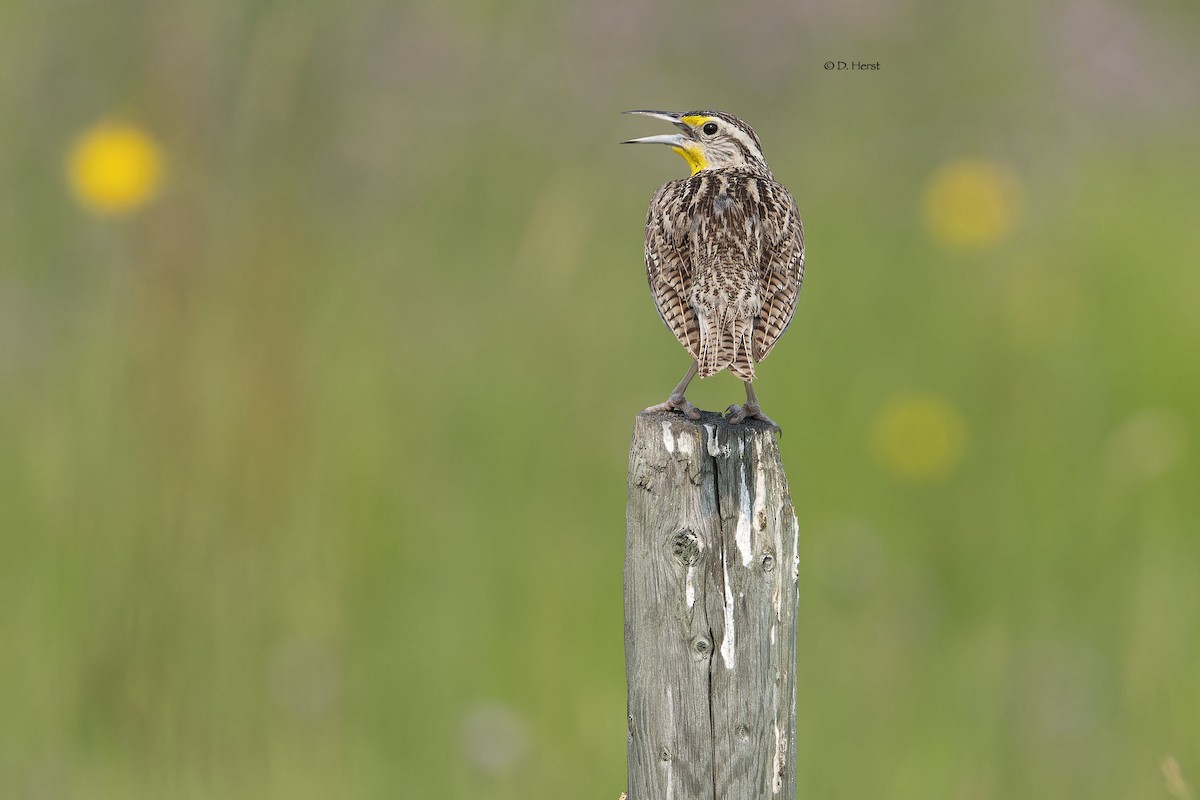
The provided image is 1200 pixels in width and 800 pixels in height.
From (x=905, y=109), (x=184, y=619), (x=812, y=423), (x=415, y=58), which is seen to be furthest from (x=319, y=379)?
(x=905, y=109)

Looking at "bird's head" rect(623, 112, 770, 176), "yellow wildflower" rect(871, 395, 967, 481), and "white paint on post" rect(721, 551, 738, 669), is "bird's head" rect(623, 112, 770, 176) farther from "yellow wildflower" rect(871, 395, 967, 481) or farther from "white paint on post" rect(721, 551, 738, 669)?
"white paint on post" rect(721, 551, 738, 669)

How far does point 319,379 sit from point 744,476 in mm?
3538

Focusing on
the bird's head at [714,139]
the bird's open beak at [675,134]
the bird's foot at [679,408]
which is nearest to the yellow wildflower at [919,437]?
the bird's head at [714,139]

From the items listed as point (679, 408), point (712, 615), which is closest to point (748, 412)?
point (679, 408)

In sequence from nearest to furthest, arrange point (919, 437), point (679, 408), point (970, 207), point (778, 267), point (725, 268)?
point (679, 408) → point (725, 268) → point (778, 267) → point (919, 437) → point (970, 207)

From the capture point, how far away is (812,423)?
6727 millimetres

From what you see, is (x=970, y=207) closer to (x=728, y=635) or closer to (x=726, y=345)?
(x=726, y=345)

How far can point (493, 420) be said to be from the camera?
6.43 m

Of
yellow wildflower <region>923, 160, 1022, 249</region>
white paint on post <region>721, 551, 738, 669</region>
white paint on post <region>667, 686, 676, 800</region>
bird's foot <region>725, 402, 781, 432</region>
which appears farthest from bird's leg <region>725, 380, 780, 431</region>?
yellow wildflower <region>923, 160, 1022, 249</region>

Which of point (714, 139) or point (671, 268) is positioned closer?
point (671, 268)

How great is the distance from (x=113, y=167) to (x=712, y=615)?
12.9ft

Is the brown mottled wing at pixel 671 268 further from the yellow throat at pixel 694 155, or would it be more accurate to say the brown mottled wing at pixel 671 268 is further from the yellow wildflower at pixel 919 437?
the yellow wildflower at pixel 919 437

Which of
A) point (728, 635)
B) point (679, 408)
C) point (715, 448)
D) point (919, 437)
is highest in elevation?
point (919, 437)

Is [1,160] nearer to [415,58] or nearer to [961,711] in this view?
[415,58]
